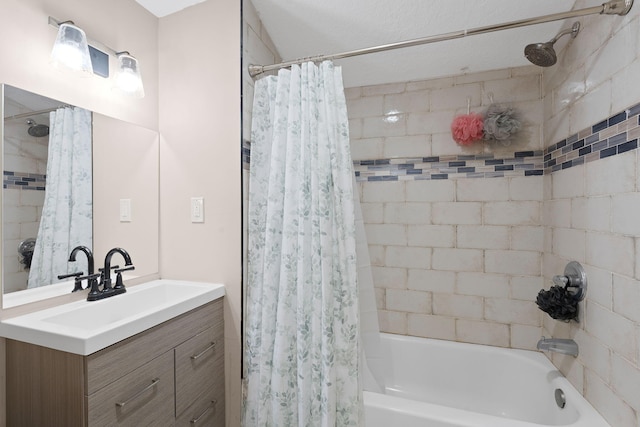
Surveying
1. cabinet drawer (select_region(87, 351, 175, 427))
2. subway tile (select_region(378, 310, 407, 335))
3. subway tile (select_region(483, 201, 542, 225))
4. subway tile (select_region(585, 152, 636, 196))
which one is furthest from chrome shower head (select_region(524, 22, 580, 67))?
cabinet drawer (select_region(87, 351, 175, 427))

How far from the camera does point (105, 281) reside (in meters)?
1.41

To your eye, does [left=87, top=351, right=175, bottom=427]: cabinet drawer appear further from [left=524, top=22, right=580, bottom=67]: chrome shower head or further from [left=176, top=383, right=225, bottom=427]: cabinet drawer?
[left=524, top=22, right=580, bottom=67]: chrome shower head

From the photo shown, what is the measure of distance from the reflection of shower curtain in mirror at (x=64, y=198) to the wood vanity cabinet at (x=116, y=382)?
0.34m

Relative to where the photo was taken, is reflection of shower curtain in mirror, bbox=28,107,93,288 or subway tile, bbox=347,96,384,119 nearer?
reflection of shower curtain in mirror, bbox=28,107,93,288

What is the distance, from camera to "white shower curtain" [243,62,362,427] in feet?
4.52

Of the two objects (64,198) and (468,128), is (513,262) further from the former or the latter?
(64,198)

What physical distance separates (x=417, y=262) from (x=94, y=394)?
1.89 metres

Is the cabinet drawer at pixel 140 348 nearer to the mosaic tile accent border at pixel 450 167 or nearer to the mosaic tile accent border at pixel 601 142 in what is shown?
the mosaic tile accent border at pixel 450 167

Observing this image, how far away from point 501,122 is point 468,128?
189 mm

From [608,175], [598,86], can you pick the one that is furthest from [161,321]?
[598,86]

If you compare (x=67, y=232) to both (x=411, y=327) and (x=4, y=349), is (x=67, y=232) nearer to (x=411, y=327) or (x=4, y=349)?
(x=4, y=349)

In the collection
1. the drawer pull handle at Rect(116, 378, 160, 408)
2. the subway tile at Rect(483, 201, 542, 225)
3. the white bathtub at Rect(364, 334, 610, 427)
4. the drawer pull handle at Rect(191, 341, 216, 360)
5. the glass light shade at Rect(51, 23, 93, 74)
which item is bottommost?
the white bathtub at Rect(364, 334, 610, 427)

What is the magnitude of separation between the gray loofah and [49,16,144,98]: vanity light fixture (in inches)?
80.5

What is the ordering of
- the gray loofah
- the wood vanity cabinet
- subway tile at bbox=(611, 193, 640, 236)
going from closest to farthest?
the wood vanity cabinet, subway tile at bbox=(611, 193, 640, 236), the gray loofah
